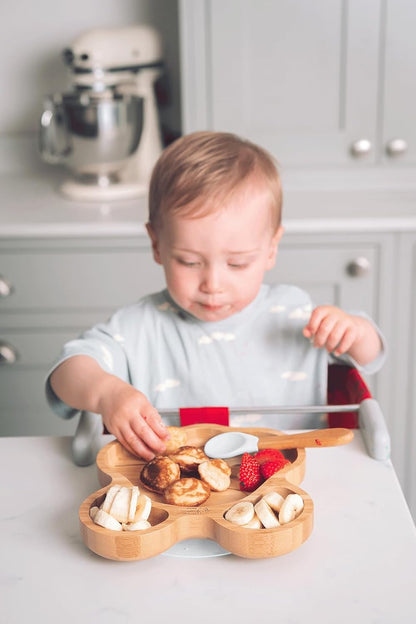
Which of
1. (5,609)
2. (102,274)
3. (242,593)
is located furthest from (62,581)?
(102,274)

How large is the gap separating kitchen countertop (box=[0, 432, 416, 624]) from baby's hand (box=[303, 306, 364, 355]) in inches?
11.1

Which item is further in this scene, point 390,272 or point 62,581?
point 390,272

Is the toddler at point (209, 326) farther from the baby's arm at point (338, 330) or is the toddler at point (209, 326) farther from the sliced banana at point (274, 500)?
the sliced banana at point (274, 500)

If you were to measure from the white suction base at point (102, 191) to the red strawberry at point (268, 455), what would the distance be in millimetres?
1330

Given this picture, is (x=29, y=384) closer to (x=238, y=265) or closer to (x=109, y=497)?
(x=238, y=265)

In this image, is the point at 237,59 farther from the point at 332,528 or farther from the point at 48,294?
the point at 332,528

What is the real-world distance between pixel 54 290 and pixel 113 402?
1.04 metres

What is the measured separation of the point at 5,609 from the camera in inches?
25.6

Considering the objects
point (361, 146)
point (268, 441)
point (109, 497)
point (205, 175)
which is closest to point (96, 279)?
point (361, 146)

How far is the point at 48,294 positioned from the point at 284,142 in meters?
0.71

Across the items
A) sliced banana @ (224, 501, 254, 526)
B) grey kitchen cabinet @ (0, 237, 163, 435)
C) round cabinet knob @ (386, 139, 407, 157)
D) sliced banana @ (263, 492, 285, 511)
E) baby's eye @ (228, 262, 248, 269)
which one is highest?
baby's eye @ (228, 262, 248, 269)

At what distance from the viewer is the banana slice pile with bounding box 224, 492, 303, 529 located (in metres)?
0.70

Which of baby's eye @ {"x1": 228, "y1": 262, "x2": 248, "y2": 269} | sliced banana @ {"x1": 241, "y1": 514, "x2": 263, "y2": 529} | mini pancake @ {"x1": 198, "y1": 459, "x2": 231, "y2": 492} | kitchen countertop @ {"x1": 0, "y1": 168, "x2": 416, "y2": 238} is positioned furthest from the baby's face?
kitchen countertop @ {"x1": 0, "y1": 168, "x2": 416, "y2": 238}

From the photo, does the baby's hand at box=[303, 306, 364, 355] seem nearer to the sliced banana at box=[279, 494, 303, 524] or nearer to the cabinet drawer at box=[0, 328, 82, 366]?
the sliced banana at box=[279, 494, 303, 524]
